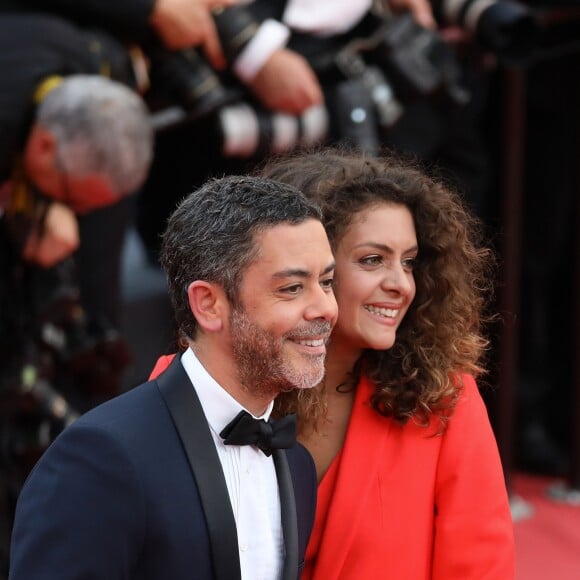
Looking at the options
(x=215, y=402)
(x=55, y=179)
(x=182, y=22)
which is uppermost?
(x=182, y=22)

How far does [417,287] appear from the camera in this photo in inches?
76.3

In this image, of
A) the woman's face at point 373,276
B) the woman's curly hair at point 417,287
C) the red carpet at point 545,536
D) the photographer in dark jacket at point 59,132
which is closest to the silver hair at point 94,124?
the photographer in dark jacket at point 59,132

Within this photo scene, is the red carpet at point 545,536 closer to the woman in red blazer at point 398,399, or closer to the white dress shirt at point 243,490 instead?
the woman in red blazer at point 398,399

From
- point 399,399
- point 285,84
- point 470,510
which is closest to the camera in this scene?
point 470,510

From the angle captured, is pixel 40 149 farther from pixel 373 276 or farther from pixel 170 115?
pixel 373 276

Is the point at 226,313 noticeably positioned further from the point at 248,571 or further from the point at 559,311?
the point at 559,311

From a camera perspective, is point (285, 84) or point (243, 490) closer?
point (243, 490)

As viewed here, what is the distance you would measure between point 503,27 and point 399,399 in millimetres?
1913

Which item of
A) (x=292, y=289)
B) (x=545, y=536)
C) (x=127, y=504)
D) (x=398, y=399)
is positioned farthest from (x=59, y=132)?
(x=545, y=536)

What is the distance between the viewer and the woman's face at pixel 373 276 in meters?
1.81

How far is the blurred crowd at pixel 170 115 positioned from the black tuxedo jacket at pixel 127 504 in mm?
846

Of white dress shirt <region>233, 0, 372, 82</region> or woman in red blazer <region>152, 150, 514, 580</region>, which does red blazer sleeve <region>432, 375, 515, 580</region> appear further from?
white dress shirt <region>233, 0, 372, 82</region>

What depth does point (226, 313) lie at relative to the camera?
146 cm

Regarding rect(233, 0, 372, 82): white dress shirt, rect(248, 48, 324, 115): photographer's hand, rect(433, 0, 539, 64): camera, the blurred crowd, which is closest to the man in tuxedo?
the blurred crowd
